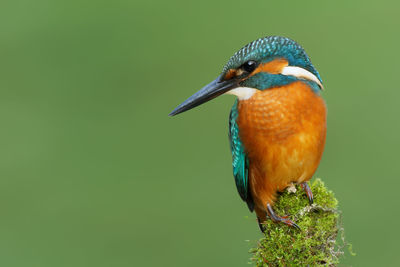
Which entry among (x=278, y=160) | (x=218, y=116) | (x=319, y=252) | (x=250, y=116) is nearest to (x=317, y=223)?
(x=319, y=252)

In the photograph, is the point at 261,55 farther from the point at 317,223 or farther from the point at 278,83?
the point at 317,223

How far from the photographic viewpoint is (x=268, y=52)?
8.79ft

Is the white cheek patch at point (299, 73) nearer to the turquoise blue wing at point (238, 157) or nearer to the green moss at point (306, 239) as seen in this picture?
the turquoise blue wing at point (238, 157)

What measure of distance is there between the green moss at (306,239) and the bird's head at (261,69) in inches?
22.6

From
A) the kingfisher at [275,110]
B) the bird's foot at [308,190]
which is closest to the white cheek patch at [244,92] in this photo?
the kingfisher at [275,110]

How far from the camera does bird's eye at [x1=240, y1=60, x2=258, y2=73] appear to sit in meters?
2.67

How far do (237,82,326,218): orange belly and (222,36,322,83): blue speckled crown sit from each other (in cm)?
14

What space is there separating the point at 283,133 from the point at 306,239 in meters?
0.56

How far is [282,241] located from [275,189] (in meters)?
0.50

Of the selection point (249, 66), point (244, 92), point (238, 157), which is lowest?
point (238, 157)

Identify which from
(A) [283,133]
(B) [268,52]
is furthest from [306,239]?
(B) [268,52]

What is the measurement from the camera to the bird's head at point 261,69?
8.77 feet

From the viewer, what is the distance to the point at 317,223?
2.34 metres

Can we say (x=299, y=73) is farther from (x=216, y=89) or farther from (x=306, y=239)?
(x=306, y=239)
